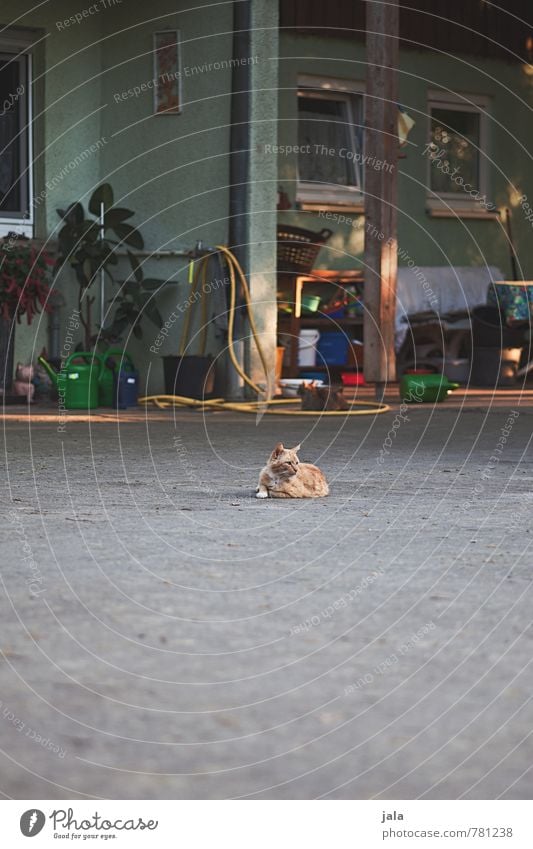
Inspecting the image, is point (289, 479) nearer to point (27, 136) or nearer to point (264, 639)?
point (264, 639)

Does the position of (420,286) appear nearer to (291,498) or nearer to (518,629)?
(291,498)

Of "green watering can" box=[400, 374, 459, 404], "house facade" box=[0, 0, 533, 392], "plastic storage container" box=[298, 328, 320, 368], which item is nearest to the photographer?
"green watering can" box=[400, 374, 459, 404]

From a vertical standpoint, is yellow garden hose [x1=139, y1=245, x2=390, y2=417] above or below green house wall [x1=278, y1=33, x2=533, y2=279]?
below

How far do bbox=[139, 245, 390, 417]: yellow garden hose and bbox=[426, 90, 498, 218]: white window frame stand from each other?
14.4 ft

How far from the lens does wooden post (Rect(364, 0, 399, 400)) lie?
10.7m

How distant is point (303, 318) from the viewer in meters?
13.3

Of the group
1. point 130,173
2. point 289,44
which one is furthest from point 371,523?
point 289,44

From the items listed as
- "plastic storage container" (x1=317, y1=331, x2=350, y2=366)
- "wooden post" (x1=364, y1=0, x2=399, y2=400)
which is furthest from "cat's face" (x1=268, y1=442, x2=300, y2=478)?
"plastic storage container" (x1=317, y1=331, x2=350, y2=366)

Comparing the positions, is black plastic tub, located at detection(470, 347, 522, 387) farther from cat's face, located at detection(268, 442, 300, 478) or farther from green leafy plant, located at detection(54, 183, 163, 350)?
cat's face, located at detection(268, 442, 300, 478)

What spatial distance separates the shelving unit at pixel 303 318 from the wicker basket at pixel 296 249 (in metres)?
0.10

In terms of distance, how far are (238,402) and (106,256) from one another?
1.52 m

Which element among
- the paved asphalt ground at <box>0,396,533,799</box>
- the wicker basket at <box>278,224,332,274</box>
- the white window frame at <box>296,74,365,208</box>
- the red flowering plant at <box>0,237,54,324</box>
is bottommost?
the paved asphalt ground at <box>0,396,533,799</box>
